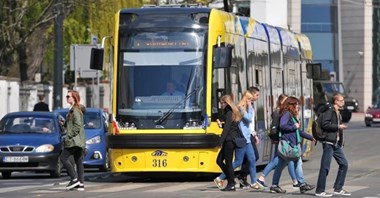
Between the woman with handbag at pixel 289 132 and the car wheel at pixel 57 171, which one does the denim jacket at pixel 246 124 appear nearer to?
the woman with handbag at pixel 289 132

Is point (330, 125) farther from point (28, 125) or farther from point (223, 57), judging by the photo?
point (28, 125)

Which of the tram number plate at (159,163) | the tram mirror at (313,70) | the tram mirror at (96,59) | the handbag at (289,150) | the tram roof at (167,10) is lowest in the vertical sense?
the tram number plate at (159,163)

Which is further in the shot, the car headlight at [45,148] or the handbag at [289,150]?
the car headlight at [45,148]

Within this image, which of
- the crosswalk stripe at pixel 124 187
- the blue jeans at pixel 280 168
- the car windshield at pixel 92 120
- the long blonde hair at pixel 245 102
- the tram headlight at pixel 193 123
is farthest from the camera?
the car windshield at pixel 92 120

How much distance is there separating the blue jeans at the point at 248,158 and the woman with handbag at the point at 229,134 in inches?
5.9

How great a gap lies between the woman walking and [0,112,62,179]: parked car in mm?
4168

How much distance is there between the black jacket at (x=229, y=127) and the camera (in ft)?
67.1

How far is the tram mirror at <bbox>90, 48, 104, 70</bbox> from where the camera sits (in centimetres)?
2305

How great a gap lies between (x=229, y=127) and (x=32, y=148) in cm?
639

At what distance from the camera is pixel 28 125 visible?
26.6 meters

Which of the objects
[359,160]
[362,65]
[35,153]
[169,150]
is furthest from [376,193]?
[362,65]

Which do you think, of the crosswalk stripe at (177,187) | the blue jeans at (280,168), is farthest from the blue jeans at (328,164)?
the crosswalk stripe at (177,187)

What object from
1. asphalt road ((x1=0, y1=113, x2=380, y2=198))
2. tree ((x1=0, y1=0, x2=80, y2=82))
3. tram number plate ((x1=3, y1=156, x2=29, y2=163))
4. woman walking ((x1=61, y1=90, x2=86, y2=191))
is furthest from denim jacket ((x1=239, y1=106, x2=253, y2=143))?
tree ((x1=0, y1=0, x2=80, y2=82))

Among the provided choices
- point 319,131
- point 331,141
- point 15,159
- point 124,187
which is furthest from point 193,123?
point 15,159
